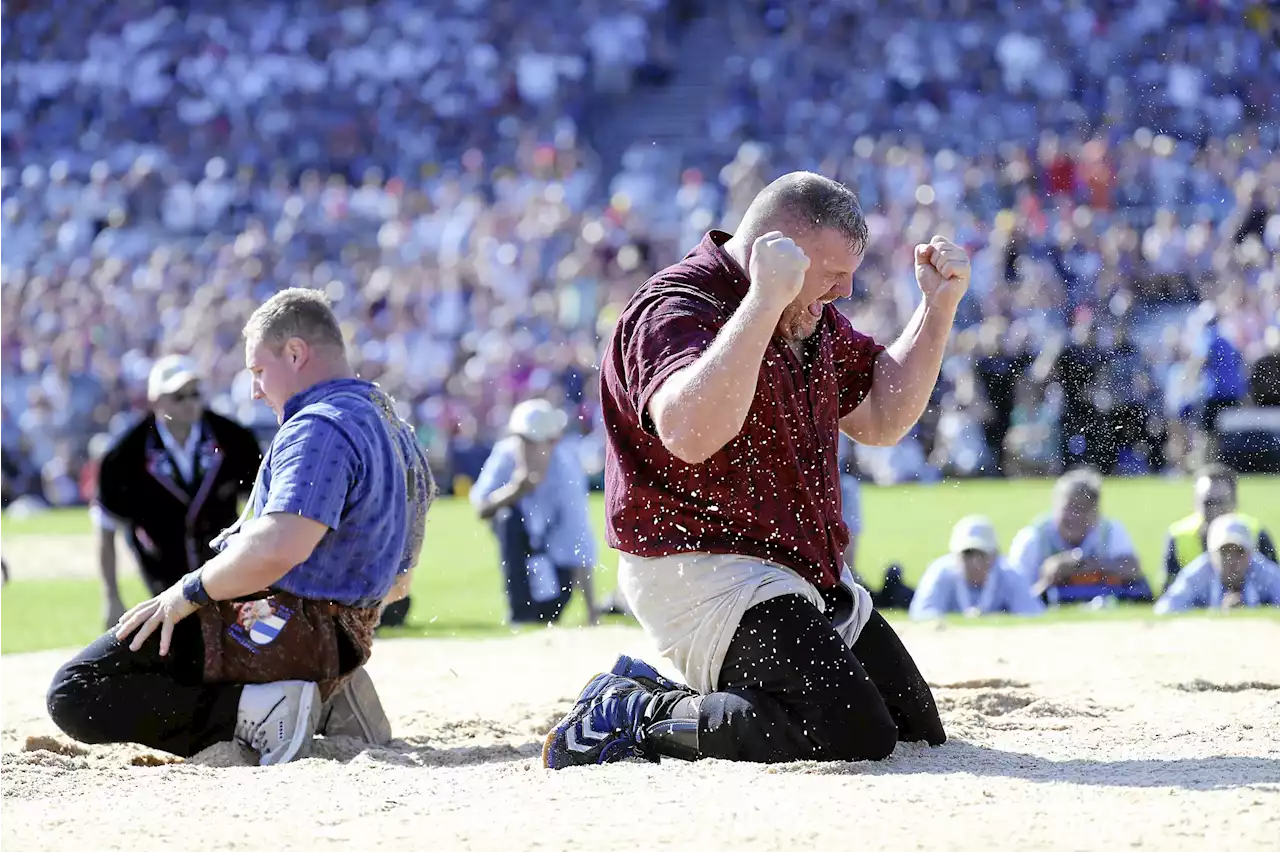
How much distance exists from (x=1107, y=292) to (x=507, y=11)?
44.1 feet

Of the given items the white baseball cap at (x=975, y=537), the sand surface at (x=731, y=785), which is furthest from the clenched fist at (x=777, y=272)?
the white baseball cap at (x=975, y=537)

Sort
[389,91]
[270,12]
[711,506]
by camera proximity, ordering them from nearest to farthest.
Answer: [711,506]
[389,91]
[270,12]

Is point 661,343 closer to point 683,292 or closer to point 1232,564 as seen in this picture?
point 683,292

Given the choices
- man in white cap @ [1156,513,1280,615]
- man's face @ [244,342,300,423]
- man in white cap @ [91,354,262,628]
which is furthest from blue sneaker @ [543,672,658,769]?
man in white cap @ [1156,513,1280,615]

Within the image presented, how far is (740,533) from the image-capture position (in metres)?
4.93

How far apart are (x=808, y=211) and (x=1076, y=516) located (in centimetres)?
608

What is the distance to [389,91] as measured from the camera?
28.1 metres

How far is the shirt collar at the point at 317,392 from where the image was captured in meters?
5.52

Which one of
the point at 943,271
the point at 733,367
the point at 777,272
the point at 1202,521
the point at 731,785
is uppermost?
the point at 943,271

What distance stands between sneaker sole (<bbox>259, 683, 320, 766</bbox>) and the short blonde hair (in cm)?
109

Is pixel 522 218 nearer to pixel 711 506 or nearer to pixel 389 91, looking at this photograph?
pixel 389 91

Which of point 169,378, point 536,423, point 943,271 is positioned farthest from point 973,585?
point 943,271

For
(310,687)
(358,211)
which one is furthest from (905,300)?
(310,687)

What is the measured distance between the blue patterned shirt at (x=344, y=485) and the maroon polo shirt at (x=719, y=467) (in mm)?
850
